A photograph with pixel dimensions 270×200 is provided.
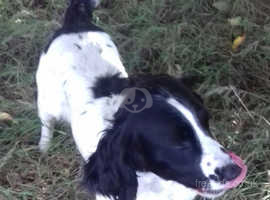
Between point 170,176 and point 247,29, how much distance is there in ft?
6.75

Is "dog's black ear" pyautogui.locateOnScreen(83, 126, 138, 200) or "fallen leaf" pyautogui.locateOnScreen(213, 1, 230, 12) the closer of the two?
"dog's black ear" pyautogui.locateOnScreen(83, 126, 138, 200)

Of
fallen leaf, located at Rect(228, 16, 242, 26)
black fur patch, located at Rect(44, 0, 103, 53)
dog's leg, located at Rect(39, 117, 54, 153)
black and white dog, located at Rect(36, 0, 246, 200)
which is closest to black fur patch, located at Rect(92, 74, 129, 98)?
black and white dog, located at Rect(36, 0, 246, 200)

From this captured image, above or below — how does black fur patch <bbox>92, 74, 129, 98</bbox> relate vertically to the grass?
above

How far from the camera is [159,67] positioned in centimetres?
387

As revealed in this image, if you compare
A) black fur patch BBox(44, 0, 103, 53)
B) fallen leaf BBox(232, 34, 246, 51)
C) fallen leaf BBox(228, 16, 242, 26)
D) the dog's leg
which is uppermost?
black fur patch BBox(44, 0, 103, 53)

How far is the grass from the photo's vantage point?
3.32 metres

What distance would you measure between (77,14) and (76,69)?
17.5 inches

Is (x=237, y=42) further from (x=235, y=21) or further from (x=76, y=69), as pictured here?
(x=76, y=69)

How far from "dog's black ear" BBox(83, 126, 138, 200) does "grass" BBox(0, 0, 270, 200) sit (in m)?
0.69

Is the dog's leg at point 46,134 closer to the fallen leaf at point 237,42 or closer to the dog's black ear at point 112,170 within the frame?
the dog's black ear at point 112,170

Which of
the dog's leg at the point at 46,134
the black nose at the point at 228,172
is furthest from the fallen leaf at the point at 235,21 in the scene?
the black nose at the point at 228,172

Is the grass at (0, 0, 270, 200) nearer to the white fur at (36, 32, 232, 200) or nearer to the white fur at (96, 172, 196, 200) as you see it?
the white fur at (36, 32, 232, 200)

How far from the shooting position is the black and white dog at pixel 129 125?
7.45ft

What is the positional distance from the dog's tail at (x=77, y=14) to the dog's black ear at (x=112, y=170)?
42.1 inches
